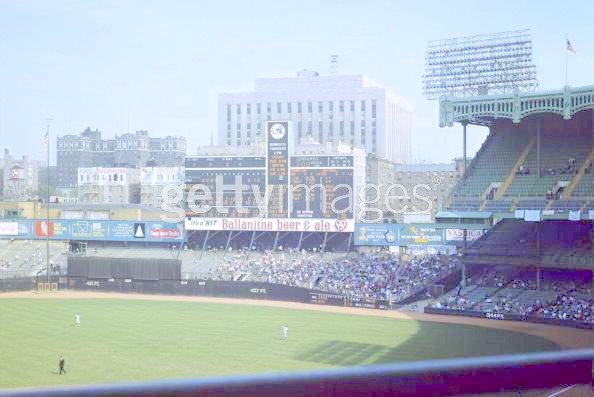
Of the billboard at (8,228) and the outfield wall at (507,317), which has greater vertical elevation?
the billboard at (8,228)

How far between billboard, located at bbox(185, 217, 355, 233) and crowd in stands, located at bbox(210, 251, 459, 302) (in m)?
1.50

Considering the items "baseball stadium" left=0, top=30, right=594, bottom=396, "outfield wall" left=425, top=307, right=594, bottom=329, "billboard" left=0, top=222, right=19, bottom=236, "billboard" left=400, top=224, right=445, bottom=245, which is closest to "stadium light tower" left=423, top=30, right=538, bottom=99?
"baseball stadium" left=0, top=30, right=594, bottom=396

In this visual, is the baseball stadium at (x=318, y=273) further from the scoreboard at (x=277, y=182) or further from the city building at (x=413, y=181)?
the city building at (x=413, y=181)

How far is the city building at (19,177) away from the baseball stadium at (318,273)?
610 inches

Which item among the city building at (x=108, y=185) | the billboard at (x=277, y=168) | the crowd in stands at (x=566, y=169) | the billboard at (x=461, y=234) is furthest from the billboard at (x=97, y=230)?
the crowd in stands at (x=566, y=169)

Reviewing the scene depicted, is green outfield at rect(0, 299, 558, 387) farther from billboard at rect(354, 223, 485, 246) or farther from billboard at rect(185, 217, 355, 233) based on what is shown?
billboard at rect(354, 223, 485, 246)

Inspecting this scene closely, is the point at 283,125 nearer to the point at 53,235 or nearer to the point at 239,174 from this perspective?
the point at 239,174

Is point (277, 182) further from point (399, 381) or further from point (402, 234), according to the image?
point (399, 381)

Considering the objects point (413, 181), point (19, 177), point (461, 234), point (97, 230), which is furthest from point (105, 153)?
point (461, 234)

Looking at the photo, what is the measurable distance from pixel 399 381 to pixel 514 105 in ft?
102

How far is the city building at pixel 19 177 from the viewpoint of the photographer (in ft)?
205

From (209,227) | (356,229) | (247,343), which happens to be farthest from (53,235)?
(247,343)

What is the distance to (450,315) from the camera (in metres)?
30.4

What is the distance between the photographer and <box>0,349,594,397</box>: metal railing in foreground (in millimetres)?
1260
